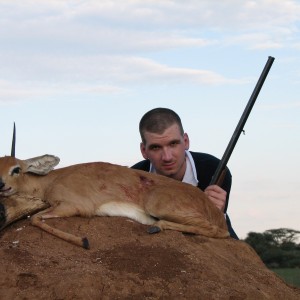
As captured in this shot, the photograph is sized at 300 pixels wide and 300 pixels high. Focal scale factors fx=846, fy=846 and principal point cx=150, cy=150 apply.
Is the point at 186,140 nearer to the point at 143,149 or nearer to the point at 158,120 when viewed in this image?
the point at 143,149

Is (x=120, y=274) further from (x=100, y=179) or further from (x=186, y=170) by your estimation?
(x=186, y=170)

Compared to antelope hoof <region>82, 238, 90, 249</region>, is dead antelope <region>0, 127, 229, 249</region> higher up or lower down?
higher up

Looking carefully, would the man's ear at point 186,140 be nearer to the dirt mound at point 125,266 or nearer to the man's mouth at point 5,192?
the dirt mound at point 125,266

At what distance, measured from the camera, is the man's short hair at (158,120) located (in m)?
11.3

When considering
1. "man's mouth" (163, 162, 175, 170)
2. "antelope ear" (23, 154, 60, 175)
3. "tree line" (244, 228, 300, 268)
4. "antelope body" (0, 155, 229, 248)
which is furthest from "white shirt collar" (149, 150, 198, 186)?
"tree line" (244, 228, 300, 268)

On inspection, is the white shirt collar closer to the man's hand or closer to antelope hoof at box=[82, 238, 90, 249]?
the man's hand

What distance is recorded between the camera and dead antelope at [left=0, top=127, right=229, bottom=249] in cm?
923

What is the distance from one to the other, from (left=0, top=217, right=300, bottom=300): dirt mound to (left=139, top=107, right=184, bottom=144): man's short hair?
2.49m

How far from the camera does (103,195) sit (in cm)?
948

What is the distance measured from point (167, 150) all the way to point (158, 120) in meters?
0.42

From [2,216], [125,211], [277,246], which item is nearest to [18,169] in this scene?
[2,216]

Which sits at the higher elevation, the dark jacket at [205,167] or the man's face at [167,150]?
the man's face at [167,150]

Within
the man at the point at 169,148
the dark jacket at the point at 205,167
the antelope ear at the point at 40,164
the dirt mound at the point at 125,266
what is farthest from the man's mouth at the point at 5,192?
the dark jacket at the point at 205,167

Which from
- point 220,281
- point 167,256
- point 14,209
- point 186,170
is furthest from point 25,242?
point 186,170
